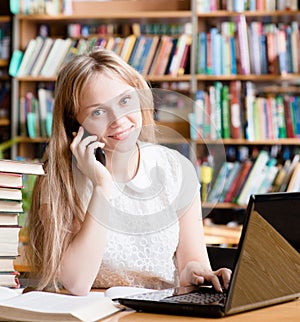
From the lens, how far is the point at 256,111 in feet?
14.4

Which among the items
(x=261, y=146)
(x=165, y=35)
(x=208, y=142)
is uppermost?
(x=165, y=35)

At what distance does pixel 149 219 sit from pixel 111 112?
200 millimetres

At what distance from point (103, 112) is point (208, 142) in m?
0.20

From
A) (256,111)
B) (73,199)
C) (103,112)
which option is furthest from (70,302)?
(256,111)

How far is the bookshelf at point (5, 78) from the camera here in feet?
15.3

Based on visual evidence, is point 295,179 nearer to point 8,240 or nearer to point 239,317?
point 8,240

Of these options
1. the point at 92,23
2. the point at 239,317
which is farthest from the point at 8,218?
the point at 92,23

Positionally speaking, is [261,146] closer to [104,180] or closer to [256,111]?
[256,111]

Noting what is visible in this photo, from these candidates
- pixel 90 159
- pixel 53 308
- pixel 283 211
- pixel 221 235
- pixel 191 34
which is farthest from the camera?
pixel 191 34

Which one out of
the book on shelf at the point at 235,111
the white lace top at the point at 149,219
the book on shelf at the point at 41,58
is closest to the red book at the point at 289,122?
the book on shelf at the point at 235,111

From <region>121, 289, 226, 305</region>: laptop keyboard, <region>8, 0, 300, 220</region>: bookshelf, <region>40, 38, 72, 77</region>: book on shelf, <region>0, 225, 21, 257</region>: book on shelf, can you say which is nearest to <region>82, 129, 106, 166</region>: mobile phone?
<region>0, 225, 21, 257</region>: book on shelf

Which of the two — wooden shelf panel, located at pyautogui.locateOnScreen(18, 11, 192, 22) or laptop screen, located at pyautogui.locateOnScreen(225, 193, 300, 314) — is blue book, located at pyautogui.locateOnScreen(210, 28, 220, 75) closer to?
wooden shelf panel, located at pyautogui.locateOnScreen(18, 11, 192, 22)

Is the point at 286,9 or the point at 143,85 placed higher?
the point at 286,9

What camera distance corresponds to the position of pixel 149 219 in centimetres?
135
